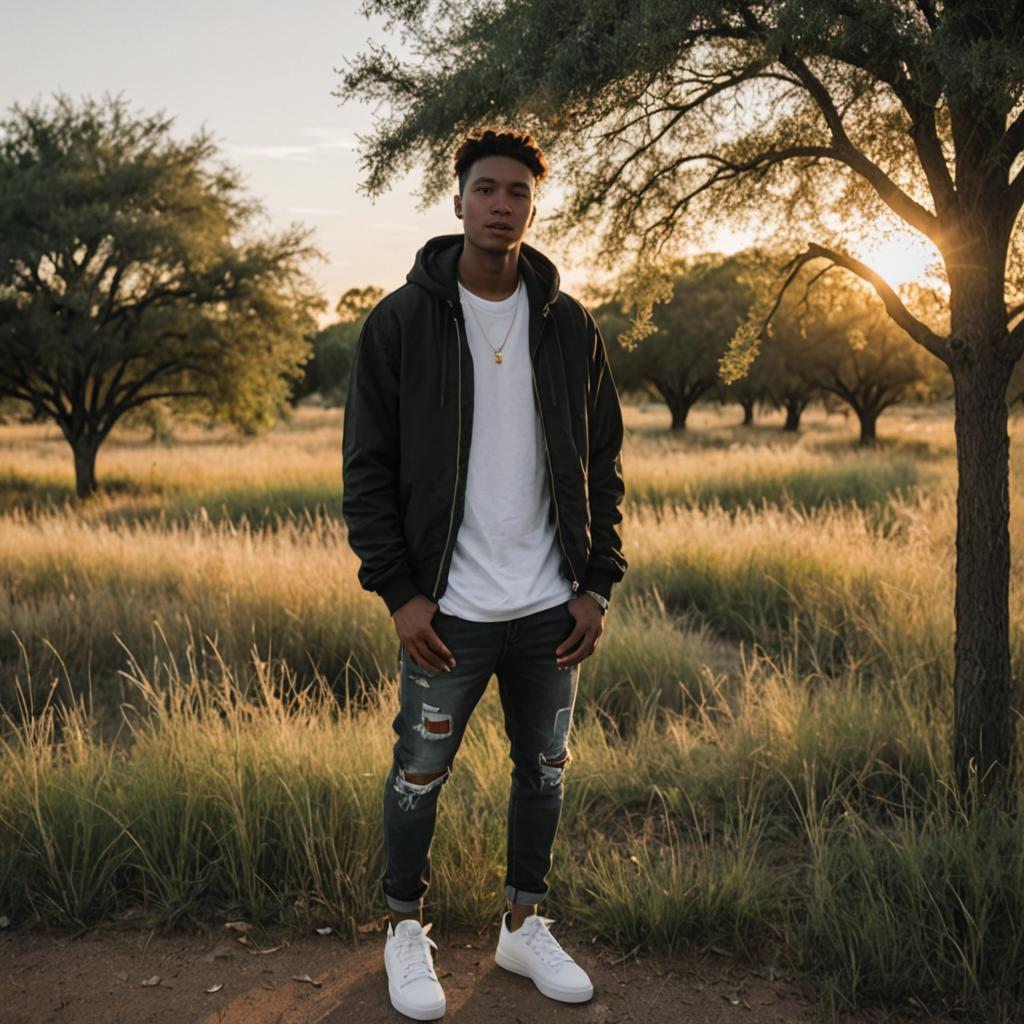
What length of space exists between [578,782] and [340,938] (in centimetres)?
144

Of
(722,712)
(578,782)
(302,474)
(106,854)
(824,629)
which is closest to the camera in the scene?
(106,854)

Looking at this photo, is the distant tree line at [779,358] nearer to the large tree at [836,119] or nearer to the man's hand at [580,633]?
the large tree at [836,119]

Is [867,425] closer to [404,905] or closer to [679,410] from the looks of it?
[679,410]

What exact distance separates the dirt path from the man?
177mm

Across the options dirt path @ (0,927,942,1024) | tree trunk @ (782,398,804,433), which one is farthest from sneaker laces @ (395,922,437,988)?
tree trunk @ (782,398,804,433)

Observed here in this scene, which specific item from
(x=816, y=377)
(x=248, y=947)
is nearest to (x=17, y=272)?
(x=248, y=947)

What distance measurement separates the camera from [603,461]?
10.3 feet

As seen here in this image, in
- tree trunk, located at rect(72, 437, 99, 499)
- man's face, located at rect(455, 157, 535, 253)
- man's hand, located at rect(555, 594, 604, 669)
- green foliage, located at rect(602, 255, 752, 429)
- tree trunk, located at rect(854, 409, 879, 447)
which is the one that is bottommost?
tree trunk, located at rect(72, 437, 99, 499)

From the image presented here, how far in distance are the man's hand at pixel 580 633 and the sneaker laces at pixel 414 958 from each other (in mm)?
1042

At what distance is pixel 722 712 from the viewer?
19.6 feet

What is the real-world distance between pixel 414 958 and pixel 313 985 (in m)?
0.40

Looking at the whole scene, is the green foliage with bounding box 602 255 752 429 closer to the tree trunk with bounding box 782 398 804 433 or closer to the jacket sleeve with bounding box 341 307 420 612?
the tree trunk with bounding box 782 398 804 433

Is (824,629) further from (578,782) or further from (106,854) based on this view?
(106,854)

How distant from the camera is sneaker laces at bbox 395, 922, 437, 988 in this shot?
2984mm
